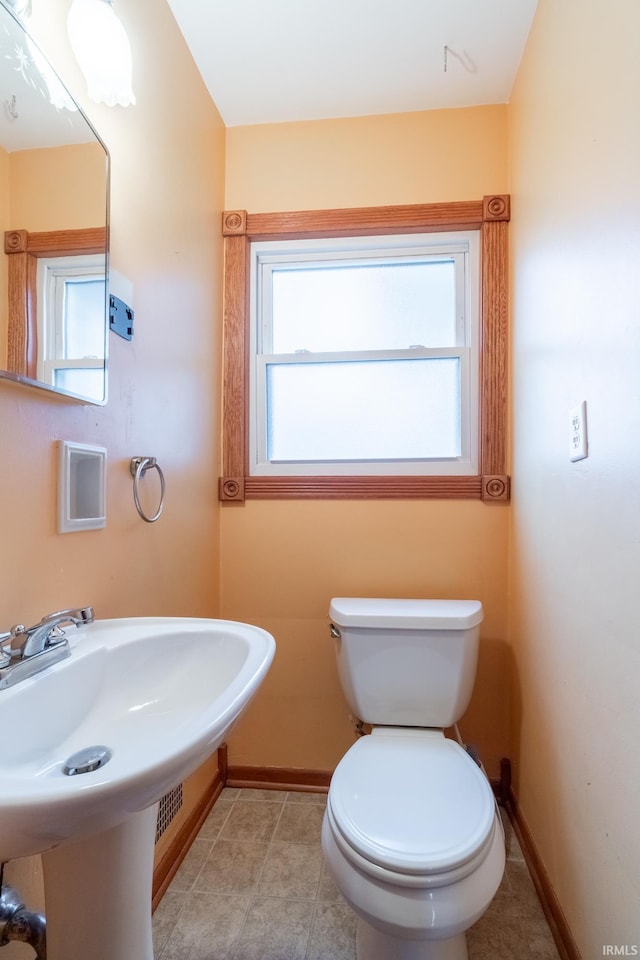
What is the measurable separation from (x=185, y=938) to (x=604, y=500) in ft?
4.51

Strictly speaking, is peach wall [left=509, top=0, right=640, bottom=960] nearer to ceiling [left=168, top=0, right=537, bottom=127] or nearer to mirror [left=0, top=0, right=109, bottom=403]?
ceiling [left=168, top=0, right=537, bottom=127]

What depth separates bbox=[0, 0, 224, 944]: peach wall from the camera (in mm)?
790

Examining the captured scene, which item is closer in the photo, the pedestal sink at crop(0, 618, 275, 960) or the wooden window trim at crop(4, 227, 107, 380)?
the pedestal sink at crop(0, 618, 275, 960)

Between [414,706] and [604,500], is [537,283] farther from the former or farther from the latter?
[414,706]

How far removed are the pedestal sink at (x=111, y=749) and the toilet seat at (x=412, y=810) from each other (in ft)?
1.30

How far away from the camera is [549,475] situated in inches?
45.6

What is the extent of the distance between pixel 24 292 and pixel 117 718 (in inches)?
28.8

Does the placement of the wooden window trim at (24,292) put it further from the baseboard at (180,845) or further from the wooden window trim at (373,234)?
the baseboard at (180,845)

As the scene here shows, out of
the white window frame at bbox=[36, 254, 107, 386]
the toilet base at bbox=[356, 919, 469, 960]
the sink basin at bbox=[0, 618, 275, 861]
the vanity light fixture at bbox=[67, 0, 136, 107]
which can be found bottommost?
the toilet base at bbox=[356, 919, 469, 960]

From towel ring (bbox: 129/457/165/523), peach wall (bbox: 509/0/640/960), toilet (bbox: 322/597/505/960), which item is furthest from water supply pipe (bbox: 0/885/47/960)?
peach wall (bbox: 509/0/640/960)

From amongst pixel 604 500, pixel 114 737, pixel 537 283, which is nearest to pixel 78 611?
pixel 114 737

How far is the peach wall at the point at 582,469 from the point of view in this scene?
770mm

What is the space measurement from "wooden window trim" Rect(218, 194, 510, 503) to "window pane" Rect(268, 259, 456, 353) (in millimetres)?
121

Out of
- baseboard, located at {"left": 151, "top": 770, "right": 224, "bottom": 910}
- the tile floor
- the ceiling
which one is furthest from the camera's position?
the ceiling
